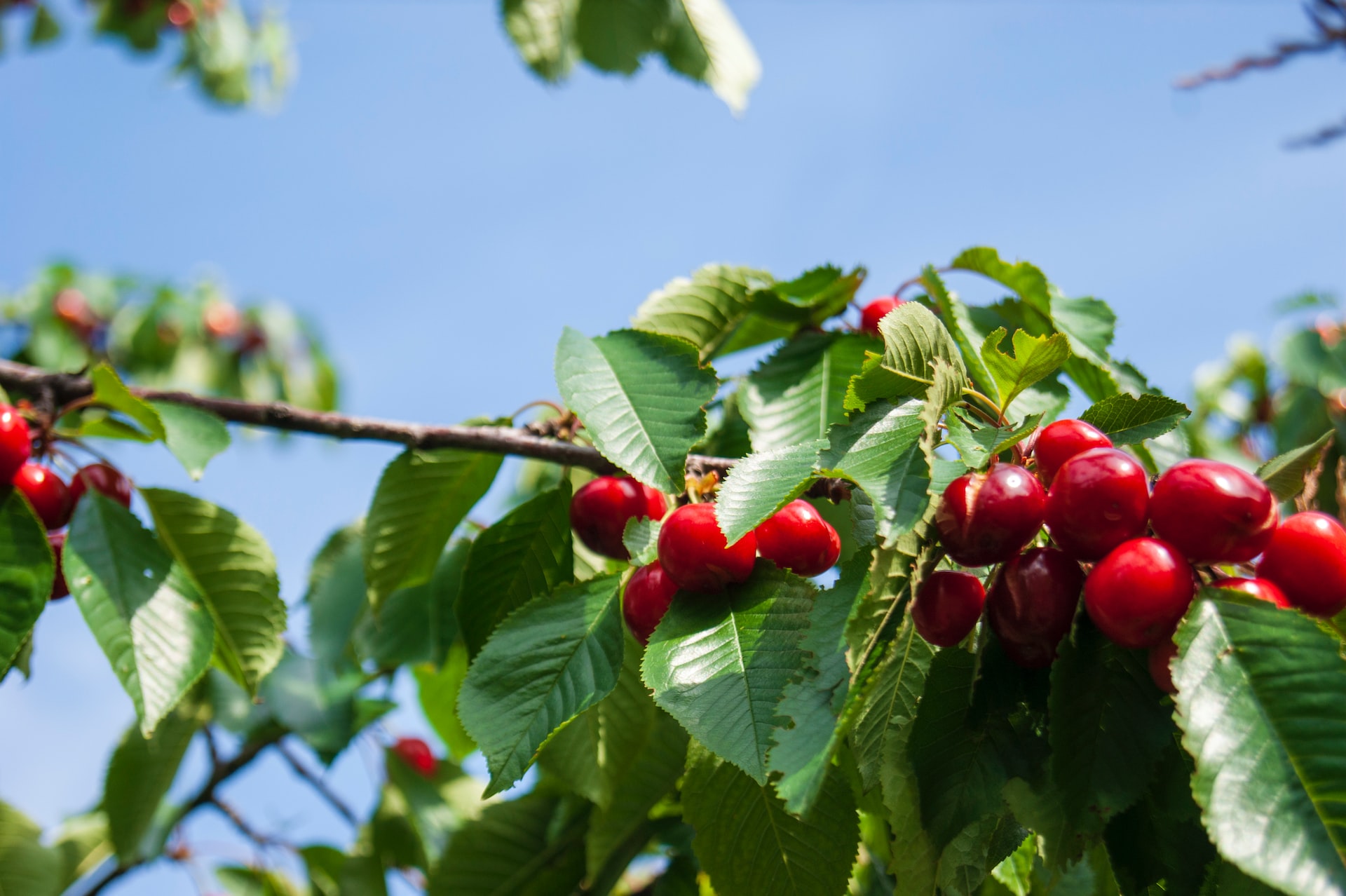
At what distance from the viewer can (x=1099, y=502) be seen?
0.92 meters

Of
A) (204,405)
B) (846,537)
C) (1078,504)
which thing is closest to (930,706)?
(1078,504)

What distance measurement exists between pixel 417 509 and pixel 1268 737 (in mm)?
1280

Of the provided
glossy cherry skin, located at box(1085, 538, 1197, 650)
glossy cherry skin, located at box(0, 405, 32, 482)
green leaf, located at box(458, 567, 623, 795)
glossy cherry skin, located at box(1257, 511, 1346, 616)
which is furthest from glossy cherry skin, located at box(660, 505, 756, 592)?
glossy cherry skin, located at box(0, 405, 32, 482)

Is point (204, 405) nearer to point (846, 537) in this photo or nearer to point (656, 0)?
point (846, 537)

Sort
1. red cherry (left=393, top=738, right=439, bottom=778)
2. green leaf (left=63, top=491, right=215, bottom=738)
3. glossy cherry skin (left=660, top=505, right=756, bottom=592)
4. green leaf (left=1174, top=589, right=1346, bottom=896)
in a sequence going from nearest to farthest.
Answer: green leaf (left=1174, top=589, right=1346, bottom=896)
glossy cherry skin (left=660, top=505, right=756, bottom=592)
green leaf (left=63, top=491, right=215, bottom=738)
red cherry (left=393, top=738, right=439, bottom=778)

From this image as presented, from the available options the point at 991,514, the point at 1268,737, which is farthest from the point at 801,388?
the point at 1268,737

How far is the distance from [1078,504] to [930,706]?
242 mm

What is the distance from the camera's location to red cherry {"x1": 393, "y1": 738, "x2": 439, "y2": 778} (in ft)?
9.41

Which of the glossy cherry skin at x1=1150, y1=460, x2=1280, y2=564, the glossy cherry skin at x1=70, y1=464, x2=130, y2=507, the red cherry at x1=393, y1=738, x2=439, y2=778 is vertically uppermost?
the glossy cherry skin at x1=1150, y1=460, x2=1280, y2=564

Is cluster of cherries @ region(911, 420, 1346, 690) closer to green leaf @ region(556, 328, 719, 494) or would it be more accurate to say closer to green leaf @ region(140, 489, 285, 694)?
green leaf @ region(556, 328, 719, 494)

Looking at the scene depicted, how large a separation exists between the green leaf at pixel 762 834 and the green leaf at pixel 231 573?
2.57 ft

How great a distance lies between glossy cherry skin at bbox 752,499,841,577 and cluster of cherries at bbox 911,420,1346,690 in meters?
0.20

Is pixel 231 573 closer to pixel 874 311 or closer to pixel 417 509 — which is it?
pixel 417 509

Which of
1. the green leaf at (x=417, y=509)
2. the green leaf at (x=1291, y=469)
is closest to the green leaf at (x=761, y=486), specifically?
the green leaf at (x=1291, y=469)
